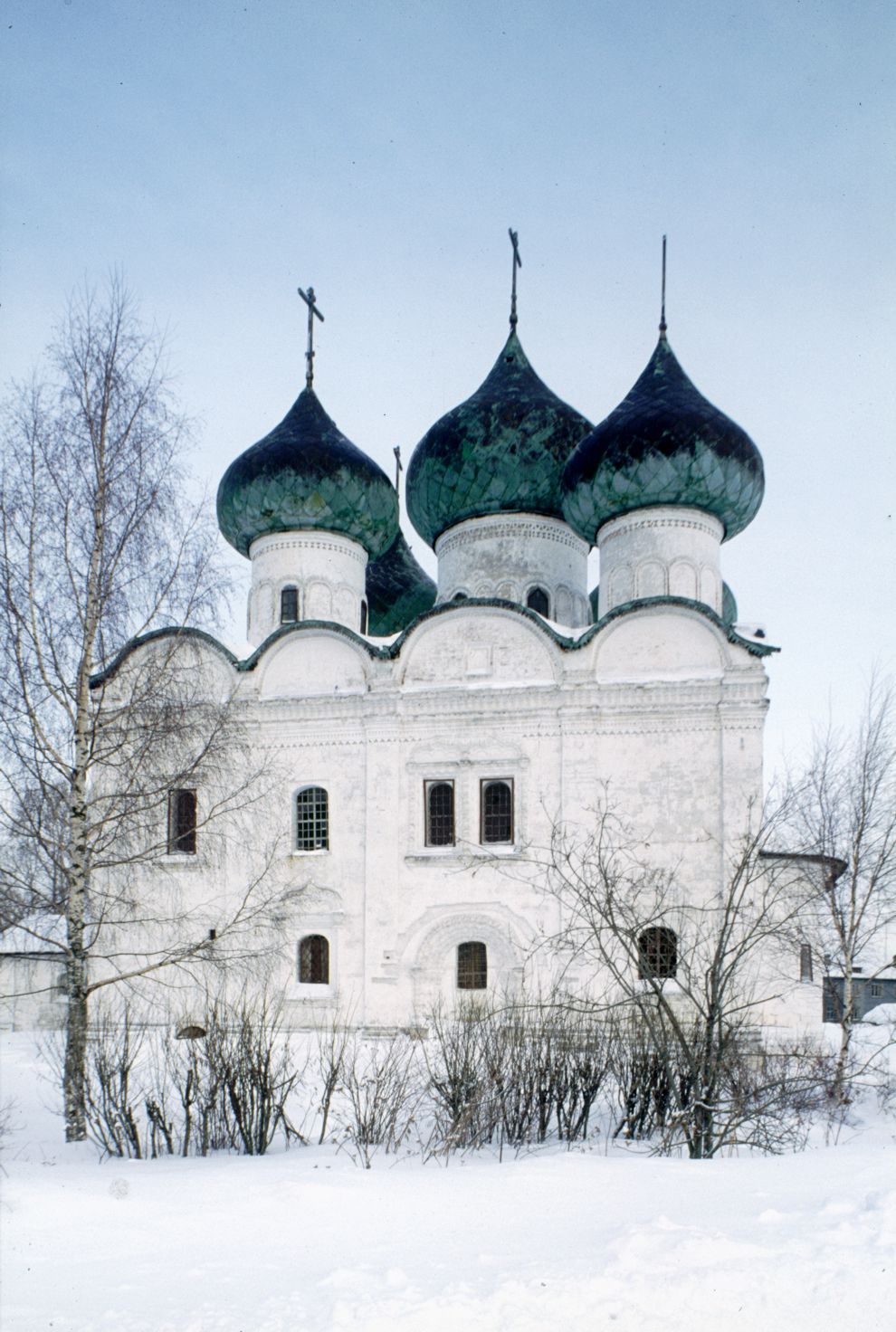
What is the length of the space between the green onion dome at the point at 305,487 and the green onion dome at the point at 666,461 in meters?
3.01

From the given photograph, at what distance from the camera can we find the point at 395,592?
2141cm

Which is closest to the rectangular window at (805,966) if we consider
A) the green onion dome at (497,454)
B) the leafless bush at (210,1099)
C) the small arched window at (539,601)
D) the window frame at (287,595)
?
the small arched window at (539,601)

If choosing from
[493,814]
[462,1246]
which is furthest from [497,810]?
[462,1246]

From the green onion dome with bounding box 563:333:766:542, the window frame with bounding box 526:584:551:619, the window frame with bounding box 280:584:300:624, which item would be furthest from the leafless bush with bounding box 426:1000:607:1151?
the window frame with bounding box 280:584:300:624

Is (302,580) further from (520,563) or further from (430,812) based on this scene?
(430,812)

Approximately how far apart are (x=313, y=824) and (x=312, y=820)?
0.06 metres

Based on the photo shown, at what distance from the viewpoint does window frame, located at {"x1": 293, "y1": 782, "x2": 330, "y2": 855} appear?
1548 centimetres

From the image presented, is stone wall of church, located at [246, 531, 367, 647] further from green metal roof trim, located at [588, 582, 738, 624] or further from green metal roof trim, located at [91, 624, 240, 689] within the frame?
green metal roof trim, located at [91, 624, 240, 689]

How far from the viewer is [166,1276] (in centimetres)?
440

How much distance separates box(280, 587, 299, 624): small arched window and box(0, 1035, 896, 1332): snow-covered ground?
37.2ft

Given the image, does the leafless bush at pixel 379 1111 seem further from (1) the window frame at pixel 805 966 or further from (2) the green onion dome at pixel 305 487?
(2) the green onion dome at pixel 305 487

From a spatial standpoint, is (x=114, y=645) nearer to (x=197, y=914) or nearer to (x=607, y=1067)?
(x=607, y=1067)

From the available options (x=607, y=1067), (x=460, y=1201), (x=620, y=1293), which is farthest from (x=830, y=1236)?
(x=607, y=1067)

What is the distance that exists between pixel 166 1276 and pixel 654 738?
35.8 ft
